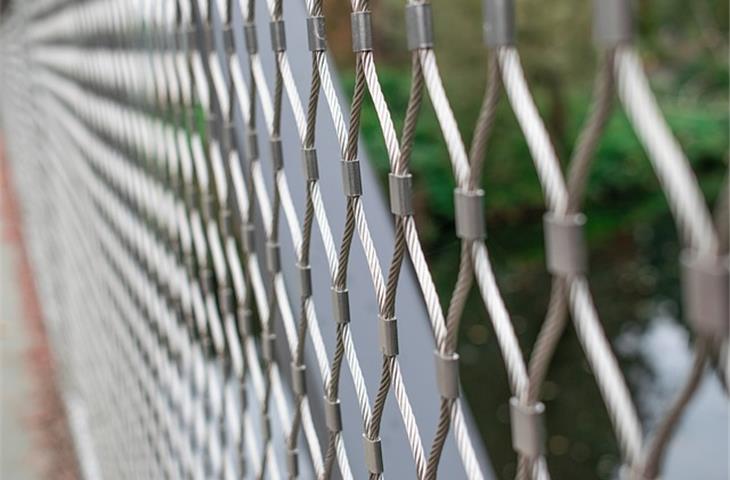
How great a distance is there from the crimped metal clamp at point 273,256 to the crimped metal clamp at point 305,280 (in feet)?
0.36

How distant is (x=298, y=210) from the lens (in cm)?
118

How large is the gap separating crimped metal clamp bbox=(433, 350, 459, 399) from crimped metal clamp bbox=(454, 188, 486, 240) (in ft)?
0.40

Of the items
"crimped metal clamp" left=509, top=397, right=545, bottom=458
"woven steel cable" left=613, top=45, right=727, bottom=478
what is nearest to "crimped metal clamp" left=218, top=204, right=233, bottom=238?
"crimped metal clamp" left=509, top=397, right=545, bottom=458

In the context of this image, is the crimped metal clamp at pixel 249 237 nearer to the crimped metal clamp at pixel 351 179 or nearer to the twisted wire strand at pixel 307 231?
the twisted wire strand at pixel 307 231

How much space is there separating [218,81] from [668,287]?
35.2 feet

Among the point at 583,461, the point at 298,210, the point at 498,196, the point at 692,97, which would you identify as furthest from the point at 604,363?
the point at 692,97

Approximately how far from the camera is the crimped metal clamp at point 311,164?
1.01 meters

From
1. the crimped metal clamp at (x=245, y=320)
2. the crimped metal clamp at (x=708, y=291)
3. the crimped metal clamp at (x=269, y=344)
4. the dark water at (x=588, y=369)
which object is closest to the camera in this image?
the crimped metal clamp at (x=708, y=291)

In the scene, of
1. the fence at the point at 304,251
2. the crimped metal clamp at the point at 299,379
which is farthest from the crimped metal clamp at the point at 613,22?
the crimped metal clamp at the point at 299,379

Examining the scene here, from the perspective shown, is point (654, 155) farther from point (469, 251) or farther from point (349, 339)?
point (349, 339)

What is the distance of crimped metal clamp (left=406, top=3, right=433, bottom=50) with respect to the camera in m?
0.70

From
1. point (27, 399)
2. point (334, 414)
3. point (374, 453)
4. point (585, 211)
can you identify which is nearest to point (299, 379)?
point (334, 414)

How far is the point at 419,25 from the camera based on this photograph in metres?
0.71

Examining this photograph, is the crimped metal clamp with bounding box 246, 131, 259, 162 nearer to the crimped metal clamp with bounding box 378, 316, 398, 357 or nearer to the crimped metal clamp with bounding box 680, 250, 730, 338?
the crimped metal clamp with bounding box 378, 316, 398, 357
